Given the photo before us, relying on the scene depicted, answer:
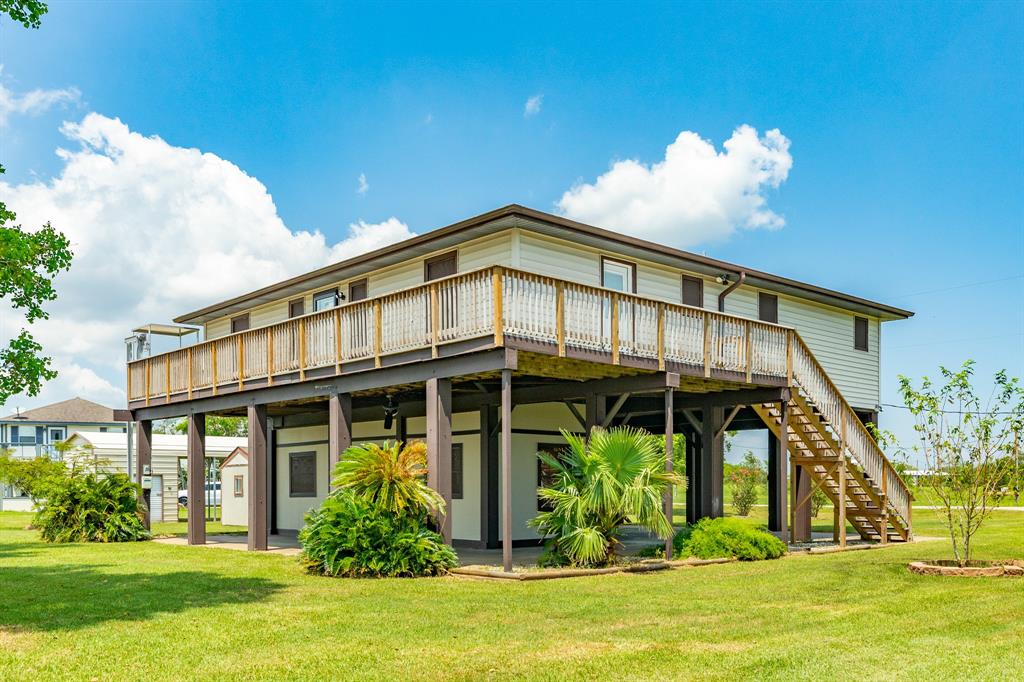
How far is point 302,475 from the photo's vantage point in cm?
2597

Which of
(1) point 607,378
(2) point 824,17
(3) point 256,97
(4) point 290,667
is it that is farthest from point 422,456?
(2) point 824,17

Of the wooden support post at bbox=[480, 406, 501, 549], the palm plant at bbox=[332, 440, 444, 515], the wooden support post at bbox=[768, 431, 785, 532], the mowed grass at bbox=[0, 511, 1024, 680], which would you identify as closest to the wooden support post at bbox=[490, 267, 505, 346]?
the palm plant at bbox=[332, 440, 444, 515]

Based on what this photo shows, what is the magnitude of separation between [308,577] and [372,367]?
12.4 ft

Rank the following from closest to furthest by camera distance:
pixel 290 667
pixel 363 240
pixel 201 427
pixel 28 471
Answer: pixel 290 667 → pixel 201 427 → pixel 28 471 → pixel 363 240

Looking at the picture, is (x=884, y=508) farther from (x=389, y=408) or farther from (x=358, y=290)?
(x=358, y=290)

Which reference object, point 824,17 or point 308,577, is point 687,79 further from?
point 308,577

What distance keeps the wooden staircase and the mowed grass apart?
4.63 metres

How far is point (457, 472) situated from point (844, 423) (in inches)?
326

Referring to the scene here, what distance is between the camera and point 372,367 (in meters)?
16.2

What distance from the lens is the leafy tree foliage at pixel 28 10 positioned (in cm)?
1274

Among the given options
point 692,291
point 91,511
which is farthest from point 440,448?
point 91,511

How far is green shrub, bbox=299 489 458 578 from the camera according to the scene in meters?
14.1

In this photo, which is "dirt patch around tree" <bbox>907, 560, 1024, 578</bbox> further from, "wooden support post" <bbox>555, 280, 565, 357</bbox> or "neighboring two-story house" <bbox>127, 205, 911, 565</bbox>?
"wooden support post" <bbox>555, 280, 565, 357</bbox>

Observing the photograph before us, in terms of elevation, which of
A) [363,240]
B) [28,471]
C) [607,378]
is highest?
[363,240]
